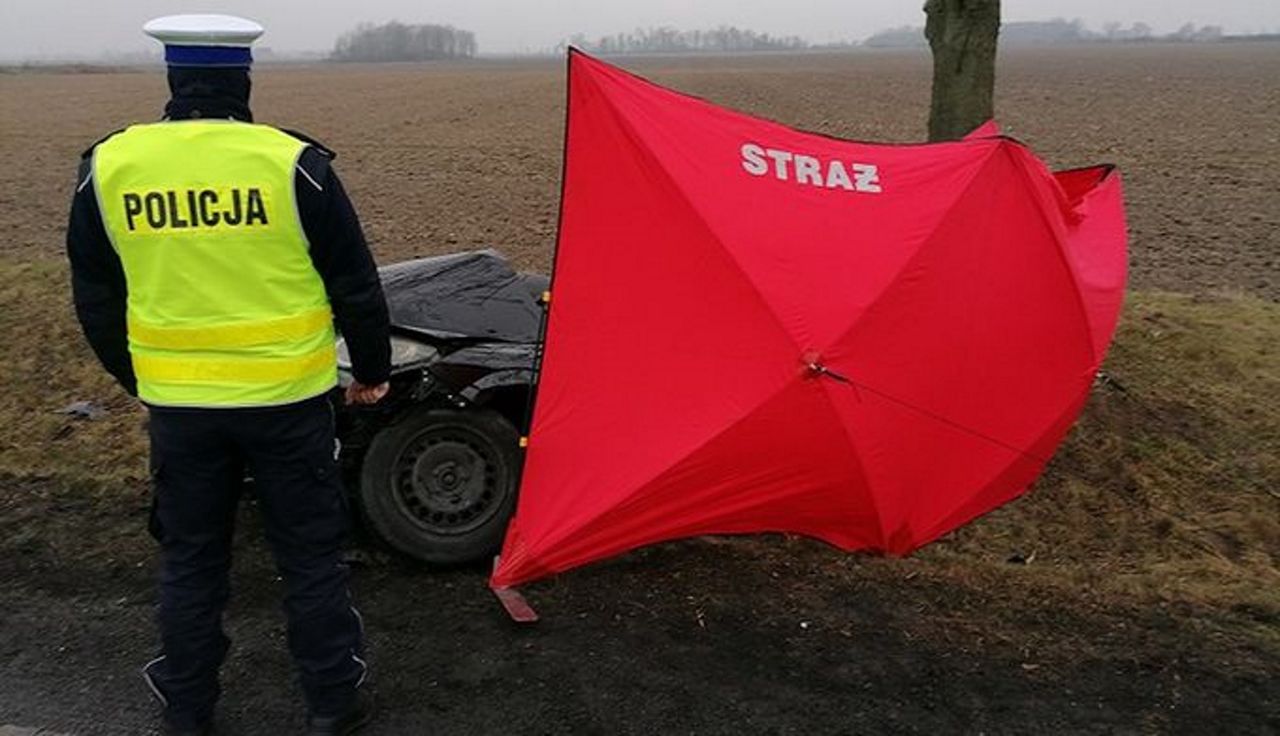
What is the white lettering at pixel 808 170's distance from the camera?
4.11 m

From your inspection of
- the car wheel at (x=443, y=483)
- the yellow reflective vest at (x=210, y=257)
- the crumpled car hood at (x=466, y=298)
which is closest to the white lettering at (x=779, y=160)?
the crumpled car hood at (x=466, y=298)

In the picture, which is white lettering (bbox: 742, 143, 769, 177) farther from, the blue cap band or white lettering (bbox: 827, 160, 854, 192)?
the blue cap band

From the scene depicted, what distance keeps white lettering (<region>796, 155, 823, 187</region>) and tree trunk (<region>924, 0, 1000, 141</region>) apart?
284 cm

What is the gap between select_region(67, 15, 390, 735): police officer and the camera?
2965mm

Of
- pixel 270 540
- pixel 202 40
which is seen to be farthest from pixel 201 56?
pixel 270 540

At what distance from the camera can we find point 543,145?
22938mm

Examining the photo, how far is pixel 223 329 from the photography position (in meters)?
3.01

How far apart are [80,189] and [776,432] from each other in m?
2.29

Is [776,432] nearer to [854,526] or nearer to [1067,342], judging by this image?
[854,526]

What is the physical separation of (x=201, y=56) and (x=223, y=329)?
75 centimetres

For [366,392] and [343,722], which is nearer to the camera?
[343,722]

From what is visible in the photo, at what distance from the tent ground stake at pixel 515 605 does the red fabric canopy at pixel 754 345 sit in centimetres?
9

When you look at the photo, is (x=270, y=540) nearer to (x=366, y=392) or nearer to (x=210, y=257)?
(x=366, y=392)

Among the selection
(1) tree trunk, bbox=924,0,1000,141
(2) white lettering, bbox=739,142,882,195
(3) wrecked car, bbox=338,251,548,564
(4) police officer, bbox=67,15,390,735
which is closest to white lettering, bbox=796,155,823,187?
(2) white lettering, bbox=739,142,882,195
